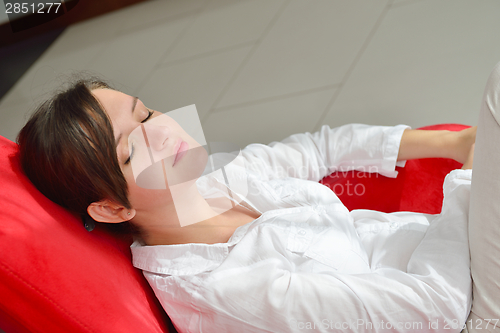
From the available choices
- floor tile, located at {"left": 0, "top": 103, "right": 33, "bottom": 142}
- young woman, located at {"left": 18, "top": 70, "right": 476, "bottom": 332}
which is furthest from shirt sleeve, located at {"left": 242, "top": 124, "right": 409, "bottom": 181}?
floor tile, located at {"left": 0, "top": 103, "right": 33, "bottom": 142}

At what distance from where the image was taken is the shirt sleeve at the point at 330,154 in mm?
1291

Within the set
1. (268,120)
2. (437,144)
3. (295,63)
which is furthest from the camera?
(295,63)

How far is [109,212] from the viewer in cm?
92

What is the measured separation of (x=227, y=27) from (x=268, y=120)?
948mm

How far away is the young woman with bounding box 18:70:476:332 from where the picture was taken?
838mm

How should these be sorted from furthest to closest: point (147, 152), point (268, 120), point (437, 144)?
point (268, 120) < point (437, 144) < point (147, 152)

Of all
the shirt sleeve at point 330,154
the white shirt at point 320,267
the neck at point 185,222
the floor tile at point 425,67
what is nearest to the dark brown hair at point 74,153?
the neck at point 185,222

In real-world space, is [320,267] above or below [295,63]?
below

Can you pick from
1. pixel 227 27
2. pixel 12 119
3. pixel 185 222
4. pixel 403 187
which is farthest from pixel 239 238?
pixel 12 119

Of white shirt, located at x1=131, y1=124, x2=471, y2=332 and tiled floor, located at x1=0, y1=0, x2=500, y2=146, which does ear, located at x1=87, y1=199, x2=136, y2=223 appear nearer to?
white shirt, located at x1=131, y1=124, x2=471, y2=332

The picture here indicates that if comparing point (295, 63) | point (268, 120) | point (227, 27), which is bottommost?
point (268, 120)

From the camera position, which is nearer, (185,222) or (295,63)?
(185,222)

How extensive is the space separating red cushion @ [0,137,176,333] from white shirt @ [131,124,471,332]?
0.39ft

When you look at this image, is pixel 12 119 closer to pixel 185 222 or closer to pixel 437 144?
pixel 185 222
